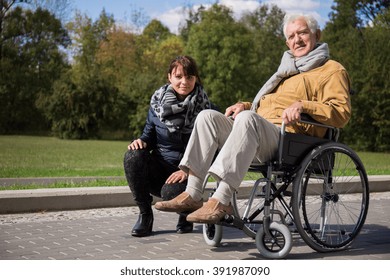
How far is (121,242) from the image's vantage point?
12.8ft

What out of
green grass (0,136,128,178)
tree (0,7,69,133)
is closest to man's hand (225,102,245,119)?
tree (0,7,69,133)

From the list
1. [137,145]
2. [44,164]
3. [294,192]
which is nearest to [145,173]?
[137,145]

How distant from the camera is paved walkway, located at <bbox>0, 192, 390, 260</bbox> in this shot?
3467mm

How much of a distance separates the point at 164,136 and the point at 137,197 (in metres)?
0.44

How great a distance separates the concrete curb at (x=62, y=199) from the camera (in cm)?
503

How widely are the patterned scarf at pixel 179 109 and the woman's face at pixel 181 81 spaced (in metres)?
0.04

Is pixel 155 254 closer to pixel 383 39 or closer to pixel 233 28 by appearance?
pixel 383 39

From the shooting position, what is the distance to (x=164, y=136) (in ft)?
13.6

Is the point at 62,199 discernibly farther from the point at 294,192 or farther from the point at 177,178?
the point at 294,192

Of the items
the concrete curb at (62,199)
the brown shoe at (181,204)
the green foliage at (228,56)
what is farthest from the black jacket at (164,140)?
the green foliage at (228,56)

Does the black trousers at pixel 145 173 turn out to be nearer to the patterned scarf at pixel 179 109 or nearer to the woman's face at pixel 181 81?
the patterned scarf at pixel 179 109

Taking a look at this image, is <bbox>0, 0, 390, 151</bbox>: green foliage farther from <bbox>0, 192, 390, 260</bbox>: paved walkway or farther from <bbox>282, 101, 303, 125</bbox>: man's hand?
<bbox>282, 101, 303, 125</bbox>: man's hand

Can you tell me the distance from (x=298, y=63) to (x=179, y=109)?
2.66ft

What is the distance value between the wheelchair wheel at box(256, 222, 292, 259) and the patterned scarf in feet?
3.22
